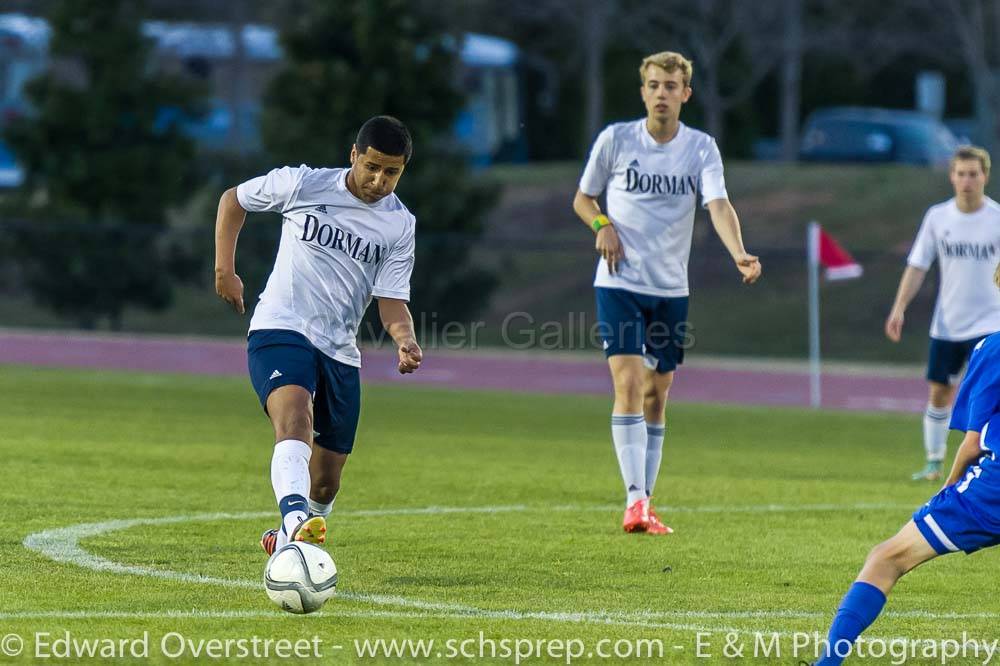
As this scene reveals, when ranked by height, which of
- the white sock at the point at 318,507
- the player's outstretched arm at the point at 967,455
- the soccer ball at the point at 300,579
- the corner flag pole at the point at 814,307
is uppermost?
the player's outstretched arm at the point at 967,455

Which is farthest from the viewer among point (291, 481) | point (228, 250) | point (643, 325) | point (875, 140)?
point (875, 140)

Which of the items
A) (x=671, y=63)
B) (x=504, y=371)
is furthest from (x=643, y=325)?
(x=504, y=371)

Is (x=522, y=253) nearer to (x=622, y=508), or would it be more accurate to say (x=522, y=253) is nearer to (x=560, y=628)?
(x=622, y=508)

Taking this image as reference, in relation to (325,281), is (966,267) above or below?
below

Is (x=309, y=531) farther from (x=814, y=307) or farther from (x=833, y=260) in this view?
(x=814, y=307)

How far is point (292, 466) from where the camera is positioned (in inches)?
275

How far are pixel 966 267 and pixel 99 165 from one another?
20.6 meters

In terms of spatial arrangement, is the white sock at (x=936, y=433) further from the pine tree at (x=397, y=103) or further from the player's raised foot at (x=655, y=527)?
the pine tree at (x=397, y=103)

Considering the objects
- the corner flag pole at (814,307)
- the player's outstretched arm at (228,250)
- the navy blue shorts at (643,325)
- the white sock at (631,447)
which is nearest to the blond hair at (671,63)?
the navy blue shorts at (643,325)

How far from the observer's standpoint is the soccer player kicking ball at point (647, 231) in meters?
9.71

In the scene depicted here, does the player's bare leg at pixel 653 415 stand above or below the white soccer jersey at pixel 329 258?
below

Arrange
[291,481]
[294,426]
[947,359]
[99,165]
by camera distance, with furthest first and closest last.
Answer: [99,165] < [947,359] < [294,426] < [291,481]

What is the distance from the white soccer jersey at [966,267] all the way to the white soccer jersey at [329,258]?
6203mm

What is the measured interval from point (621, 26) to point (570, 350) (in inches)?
555
